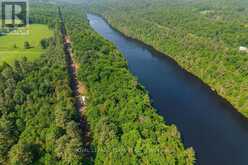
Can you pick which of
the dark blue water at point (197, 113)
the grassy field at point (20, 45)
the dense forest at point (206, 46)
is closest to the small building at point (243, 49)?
the dense forest at point (206, 46)

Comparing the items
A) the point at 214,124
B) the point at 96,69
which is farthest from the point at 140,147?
the point at 96,69

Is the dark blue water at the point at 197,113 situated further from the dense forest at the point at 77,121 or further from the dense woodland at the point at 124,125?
the dense forest at the point at 77,121

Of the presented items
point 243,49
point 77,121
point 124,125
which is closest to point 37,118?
point 77,121

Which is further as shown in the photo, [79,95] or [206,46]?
[206,46]

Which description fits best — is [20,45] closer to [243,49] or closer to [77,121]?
[77,121]

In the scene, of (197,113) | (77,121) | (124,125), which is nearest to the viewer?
(124,125)

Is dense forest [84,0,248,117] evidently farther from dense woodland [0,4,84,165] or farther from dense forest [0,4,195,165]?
dense woodland [0,4,84,165]
